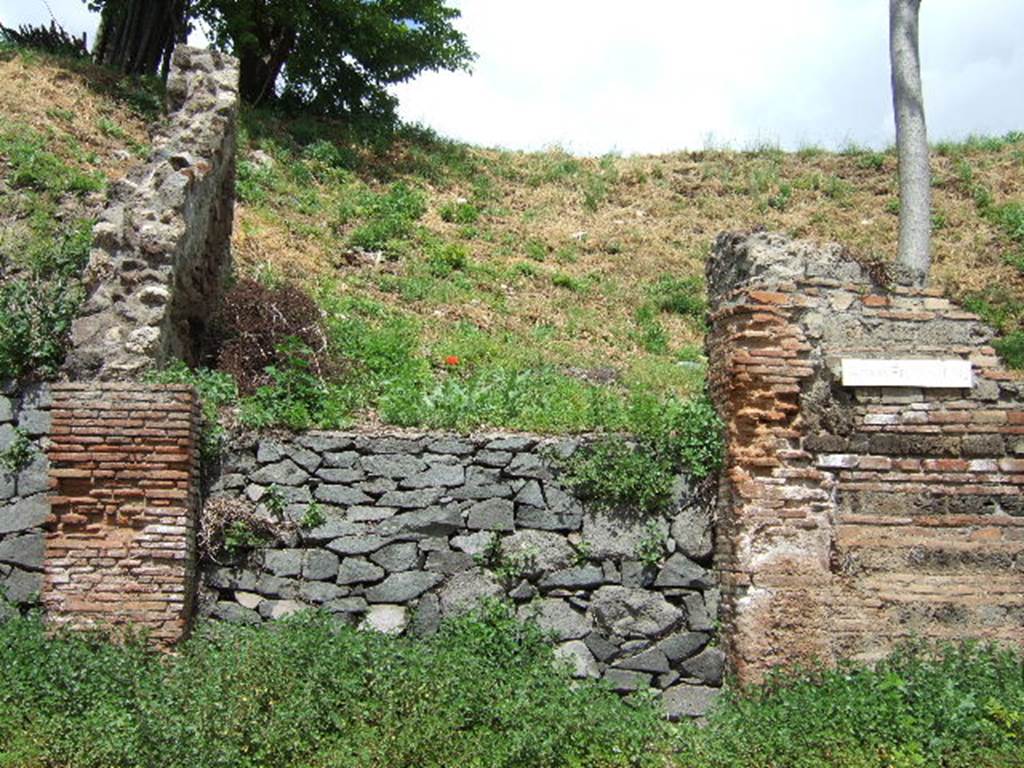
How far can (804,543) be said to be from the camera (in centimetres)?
713

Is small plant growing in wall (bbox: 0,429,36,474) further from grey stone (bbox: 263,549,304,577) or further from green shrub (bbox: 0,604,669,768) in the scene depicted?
grey stone (bbox: 263,549,304,577)

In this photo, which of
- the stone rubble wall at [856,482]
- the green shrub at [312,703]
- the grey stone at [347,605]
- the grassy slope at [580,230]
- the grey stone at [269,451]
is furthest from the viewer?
the grassy slope at [580,230]

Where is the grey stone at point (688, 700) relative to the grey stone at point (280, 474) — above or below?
below

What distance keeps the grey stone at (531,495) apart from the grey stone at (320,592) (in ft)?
4.52

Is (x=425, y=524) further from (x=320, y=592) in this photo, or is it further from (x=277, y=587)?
(x=277, y=587)

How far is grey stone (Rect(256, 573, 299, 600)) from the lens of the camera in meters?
7.44

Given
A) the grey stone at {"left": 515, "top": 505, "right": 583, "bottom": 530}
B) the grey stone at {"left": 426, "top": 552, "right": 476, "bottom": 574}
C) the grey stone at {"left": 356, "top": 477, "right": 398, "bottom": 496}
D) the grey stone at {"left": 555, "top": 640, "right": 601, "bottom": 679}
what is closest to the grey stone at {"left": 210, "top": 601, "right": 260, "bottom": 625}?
the grey stone at {"left": 356, "top": 477, "right": 398, "bottom": 496}

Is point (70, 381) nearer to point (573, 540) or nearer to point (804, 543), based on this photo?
point (573, 540)

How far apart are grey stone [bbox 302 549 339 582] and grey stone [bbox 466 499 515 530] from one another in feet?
3.19

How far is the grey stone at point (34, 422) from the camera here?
7.89m

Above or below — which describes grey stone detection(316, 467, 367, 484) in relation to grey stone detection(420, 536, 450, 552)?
above

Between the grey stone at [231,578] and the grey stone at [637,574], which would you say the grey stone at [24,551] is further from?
the grey stone at [637,574]

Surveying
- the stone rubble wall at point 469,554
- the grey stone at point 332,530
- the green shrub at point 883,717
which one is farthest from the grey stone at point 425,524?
the green shrub at point 883,717

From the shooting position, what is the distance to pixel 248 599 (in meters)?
7.45
